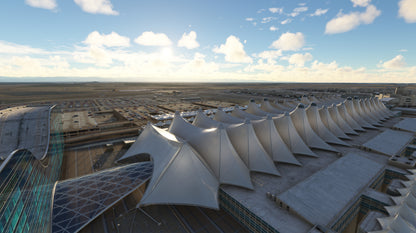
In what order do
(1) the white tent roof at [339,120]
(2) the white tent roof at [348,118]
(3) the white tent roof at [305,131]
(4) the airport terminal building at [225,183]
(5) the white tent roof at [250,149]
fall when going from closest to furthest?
(4) the airport terminal building at [225,183], (5) the white tent roof at [250,149], (3) the white tent roof at [305,131], (1) the white tent roof at [339,120], (2) the white tent roof at [348,118]

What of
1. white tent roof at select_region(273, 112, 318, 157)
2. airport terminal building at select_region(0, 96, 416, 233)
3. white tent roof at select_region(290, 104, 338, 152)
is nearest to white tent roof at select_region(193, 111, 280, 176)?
airport terminal building at select_region(0, 96, 416, 233)

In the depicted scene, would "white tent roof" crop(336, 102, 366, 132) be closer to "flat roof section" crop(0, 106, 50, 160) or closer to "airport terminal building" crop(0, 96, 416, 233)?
"airport terminal building" crop(0, 96, 416, 233)

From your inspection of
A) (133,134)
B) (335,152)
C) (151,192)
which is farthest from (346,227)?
(133,134)

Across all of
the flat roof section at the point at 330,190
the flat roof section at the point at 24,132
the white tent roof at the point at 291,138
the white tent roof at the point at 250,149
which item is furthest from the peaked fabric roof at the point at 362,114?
the flat roof section at the point at 24,132

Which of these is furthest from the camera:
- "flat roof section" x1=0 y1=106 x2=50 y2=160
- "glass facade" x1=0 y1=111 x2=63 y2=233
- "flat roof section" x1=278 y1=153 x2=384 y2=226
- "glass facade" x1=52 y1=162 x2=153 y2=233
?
"flat roof section" x1=0 y1=106 x2=50 y2=160

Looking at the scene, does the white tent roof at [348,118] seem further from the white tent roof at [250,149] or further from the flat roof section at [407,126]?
the white tent roof at [250,149]

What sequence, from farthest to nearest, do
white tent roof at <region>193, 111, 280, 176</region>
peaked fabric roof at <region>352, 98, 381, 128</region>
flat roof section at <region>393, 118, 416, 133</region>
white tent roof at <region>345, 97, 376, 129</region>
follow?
peaked fabric roof at <region>352, 98, 381, 128</region> → white tent roof at <region>345, 97, 376, 129</region> → flat roof section at <region>393, 118, 416, 133</region> → white tent roof at <region>193, 111, 280, 176</region>
